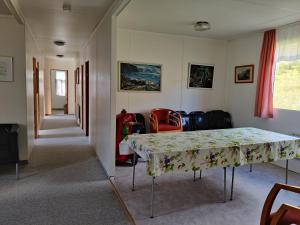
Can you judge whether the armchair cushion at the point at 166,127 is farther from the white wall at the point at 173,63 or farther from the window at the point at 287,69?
the window at the point at 287,69

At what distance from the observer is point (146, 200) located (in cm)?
296

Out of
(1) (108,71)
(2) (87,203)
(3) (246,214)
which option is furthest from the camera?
(1) (108,71)

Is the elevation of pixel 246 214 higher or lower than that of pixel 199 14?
lower

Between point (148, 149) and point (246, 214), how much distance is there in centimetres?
135

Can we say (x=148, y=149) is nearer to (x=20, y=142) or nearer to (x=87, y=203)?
(x=87, y=203)

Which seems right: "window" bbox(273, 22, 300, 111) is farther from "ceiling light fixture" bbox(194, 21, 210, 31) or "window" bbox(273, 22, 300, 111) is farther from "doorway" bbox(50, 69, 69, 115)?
"doorway" bbox(50, 69, 69, 115)

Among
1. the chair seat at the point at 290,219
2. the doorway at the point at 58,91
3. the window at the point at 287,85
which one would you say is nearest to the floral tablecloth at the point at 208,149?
the chair seat at the point at 290,219

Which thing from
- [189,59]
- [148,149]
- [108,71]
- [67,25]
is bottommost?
[148,149]

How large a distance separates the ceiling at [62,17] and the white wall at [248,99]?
3239mm

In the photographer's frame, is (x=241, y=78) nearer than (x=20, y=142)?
No

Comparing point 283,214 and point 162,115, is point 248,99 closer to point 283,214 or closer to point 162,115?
point 162,115

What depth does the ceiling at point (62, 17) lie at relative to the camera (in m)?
3.39

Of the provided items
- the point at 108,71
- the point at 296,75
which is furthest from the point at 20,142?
the point at 296,75

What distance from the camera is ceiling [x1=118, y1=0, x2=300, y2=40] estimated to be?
3.40 m
